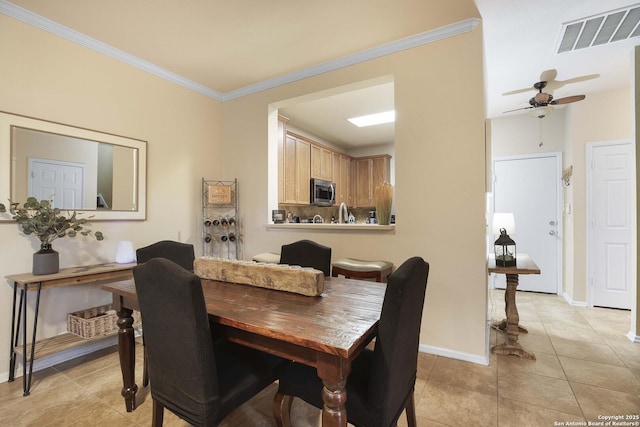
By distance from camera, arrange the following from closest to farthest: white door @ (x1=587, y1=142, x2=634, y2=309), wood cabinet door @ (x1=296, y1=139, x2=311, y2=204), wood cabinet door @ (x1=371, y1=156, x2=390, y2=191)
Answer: white door @ (x1=587, y1=142, x2=634, y2=309) < wood cabinet door @ (x1=296, y1=139, x2=311, y2=204) < wood cabinet door @ (x1=371, y1=156, x2=390, y2=191)

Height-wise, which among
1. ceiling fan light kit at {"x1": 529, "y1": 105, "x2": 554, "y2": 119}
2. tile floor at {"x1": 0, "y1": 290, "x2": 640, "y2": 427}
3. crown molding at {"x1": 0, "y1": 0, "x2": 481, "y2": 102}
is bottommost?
tile floor at {"x1": 0, "y1": 290, "x2": 640, "y2": 427}

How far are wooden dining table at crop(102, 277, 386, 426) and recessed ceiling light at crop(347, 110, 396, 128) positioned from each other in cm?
313

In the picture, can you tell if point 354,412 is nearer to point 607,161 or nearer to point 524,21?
point 524,21

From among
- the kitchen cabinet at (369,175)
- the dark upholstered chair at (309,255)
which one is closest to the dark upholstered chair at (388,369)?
the dark upholstered chair at (309,255)

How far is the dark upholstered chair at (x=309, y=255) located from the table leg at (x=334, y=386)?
3.83ft

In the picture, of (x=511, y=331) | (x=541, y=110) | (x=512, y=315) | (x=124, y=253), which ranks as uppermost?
(x=541, y=110)

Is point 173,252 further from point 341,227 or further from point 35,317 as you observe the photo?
point 341,227

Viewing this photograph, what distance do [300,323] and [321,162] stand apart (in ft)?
14.2

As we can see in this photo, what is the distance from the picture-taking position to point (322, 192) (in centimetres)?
521

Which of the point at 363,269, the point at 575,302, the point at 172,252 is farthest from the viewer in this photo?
the point at 575,302

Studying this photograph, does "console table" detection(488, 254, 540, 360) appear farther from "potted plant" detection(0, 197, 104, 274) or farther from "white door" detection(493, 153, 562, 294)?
"potted plant" detection(0, 197, 104, 274)

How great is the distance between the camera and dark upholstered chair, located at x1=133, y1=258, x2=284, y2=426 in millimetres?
1147

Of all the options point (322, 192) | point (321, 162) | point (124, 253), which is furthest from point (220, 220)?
point (321, 162)

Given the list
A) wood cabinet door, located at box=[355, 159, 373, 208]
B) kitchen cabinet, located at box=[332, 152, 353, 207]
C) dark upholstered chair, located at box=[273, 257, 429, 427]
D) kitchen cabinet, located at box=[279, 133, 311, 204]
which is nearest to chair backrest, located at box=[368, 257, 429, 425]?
dark upholstered chair, located at box=[273, 257, 429, 427]
